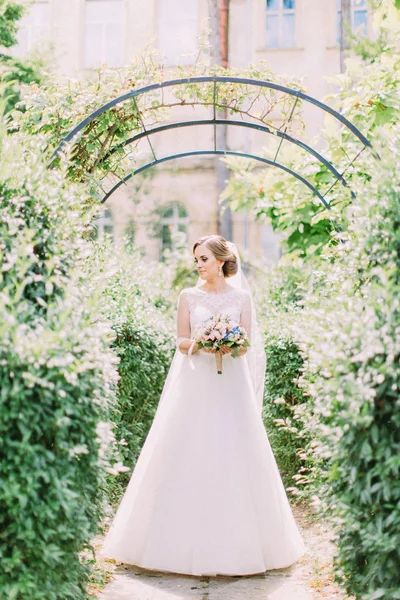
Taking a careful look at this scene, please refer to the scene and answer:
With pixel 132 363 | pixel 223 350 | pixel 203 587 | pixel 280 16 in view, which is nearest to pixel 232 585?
pixel 203 587

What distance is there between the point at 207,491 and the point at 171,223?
1444 cm

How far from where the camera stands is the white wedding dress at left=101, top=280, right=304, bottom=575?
15.5 feet

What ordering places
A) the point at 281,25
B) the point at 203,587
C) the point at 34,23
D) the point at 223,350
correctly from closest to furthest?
the point at 203,587
the point at 223,350
the point at 281,25
the point at 34,23

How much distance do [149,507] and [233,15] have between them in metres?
15.9

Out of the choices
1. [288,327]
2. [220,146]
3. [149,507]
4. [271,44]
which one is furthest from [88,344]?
[271,44]

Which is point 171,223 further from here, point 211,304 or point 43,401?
point 43,401

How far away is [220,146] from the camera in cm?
1778

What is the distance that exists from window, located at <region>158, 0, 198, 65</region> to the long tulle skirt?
14895 mm

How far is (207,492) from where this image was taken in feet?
15.9

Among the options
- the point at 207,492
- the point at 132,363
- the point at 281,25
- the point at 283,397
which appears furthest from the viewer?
the point at 281,25

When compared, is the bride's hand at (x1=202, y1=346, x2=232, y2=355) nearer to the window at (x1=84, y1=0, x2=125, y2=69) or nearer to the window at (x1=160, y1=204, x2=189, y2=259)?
the window at (x1=160, y1=204, x2=189, y2=259)

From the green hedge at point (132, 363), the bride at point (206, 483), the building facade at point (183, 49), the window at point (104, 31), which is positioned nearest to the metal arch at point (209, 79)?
the green hedge at point (132, 363)

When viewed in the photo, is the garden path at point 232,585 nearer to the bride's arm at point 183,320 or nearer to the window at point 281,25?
the bride's arm at point 183,320

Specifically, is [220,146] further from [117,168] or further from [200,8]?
[117,168]
